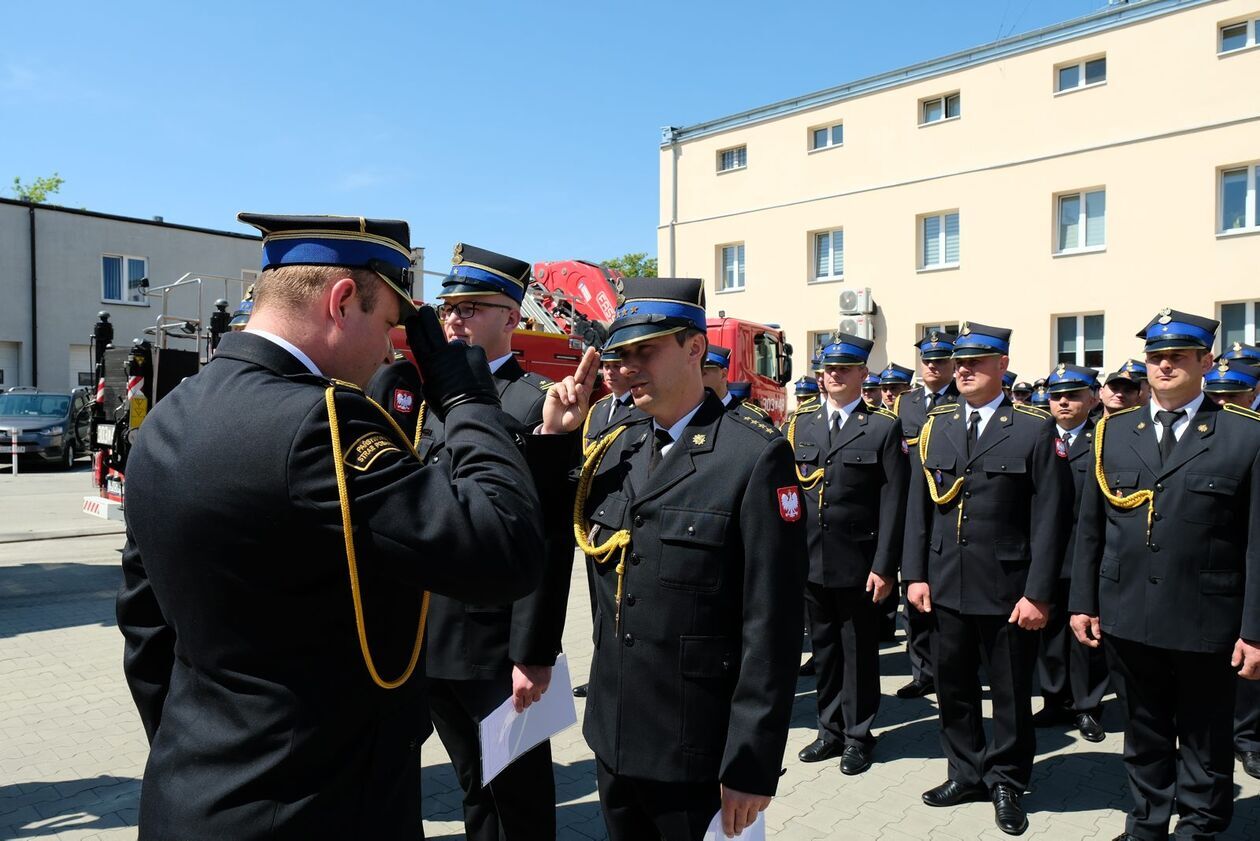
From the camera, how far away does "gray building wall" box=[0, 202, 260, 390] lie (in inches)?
1007

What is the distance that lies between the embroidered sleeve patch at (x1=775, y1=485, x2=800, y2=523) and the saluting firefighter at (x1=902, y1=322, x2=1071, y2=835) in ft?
7.87

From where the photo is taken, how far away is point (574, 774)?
4703 mm

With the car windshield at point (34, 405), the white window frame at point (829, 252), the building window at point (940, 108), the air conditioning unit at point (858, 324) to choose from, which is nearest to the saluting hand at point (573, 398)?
the air conditioning unit at point (858, 324)

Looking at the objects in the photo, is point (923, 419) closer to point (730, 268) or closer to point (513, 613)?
point (513, 613)

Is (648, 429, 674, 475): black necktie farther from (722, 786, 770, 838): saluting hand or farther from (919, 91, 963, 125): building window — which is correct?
(919, 91, 963, 125): building window

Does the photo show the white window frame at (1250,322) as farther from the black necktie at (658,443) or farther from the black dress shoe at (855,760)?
the black necktie at (658,443)

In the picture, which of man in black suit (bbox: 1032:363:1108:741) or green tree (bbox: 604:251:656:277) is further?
green tree (bbox: 604:251:656:277)

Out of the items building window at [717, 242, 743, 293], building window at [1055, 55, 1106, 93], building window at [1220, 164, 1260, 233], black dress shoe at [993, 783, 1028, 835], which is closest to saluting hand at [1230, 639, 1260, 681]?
black dress shoe at [993, 783, 1028, 835]

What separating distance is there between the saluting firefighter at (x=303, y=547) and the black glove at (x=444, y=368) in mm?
61

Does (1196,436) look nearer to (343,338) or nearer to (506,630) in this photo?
(506,630)

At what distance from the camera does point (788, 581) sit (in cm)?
242

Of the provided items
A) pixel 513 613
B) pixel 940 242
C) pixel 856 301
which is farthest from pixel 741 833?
pixel 940 242

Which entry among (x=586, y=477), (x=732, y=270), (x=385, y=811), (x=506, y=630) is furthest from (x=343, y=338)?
(x=732, y=270)

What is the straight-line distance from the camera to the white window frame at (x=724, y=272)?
24.3m
